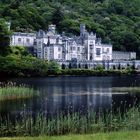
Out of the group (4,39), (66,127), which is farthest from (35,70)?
(66,127)

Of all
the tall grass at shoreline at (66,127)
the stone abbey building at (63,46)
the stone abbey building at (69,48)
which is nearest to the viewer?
the tall grass at shoreline at (66,127)

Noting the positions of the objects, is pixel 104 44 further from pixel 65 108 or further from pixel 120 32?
pixel 65 108

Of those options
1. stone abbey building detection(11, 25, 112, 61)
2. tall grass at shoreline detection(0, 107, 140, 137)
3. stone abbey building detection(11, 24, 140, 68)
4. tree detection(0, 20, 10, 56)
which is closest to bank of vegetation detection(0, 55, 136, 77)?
tree detection(0, 20, 10, 56)

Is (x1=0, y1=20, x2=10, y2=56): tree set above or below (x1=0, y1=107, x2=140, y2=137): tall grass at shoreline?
above

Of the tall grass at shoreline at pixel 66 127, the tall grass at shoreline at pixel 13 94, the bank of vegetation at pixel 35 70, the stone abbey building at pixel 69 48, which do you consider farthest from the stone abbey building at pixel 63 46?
the tall grass at shoreline at pixel 66 127

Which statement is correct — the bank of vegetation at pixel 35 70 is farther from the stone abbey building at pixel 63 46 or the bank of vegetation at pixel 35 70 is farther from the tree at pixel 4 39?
the stone abbey building at pixel 63 46

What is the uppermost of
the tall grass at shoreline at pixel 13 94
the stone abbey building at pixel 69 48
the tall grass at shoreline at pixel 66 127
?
the stone abbey building at pixel 69 48

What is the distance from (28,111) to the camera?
39.0 meters

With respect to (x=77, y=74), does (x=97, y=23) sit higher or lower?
higher

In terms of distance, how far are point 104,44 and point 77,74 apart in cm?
4152

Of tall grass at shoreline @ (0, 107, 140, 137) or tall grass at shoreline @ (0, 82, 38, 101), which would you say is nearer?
tall grass at shoreline @ (0, 107, 140, 137)

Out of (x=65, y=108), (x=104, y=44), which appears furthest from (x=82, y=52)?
(x=65, y=108)

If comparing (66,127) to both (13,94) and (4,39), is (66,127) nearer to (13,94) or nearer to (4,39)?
(13,94)

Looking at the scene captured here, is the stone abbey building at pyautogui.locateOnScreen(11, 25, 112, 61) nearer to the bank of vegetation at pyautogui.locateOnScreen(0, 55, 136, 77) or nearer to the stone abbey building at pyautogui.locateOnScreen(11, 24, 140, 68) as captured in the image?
the stone abbey building at pyautogui.locateOnScreen(11, 24, 140, 68)
